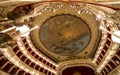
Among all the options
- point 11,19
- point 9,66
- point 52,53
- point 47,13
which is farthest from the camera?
point 52,53

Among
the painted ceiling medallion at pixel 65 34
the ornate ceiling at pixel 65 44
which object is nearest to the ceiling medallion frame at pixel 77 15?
the ornate ceiling at pixel 65 44

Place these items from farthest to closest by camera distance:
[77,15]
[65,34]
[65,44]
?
[65,44]
[65,34]
[77,15]

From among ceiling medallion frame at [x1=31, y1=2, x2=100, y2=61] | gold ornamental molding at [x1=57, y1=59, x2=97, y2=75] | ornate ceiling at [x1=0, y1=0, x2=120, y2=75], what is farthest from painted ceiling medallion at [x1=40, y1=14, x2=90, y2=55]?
gold ornamental molding at [x1=57, y1=59, x2=97, y2=75]

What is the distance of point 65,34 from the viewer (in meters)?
19.0

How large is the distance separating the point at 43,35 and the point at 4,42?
39.0 feet

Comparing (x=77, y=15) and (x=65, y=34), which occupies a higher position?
(x=77, y=15)

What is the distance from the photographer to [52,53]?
790 inches

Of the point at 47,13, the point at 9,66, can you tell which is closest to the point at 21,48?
the point at 9,66

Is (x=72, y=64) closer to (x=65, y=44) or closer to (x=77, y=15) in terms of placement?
(x=65, y=44)

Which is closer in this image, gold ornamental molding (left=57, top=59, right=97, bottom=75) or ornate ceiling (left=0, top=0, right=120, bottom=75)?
ornate ceiling (left=0, top=0, right=120, bottom=75)

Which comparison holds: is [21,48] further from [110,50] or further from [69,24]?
[110,50]

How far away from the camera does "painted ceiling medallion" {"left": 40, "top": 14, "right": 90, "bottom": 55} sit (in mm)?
17750

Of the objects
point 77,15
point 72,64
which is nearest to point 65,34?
point 77,15

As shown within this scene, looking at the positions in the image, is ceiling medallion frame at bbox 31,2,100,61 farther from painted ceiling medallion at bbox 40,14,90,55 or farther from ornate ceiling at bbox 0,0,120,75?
painted ceiling medallion at bbox 40,14,90,55
